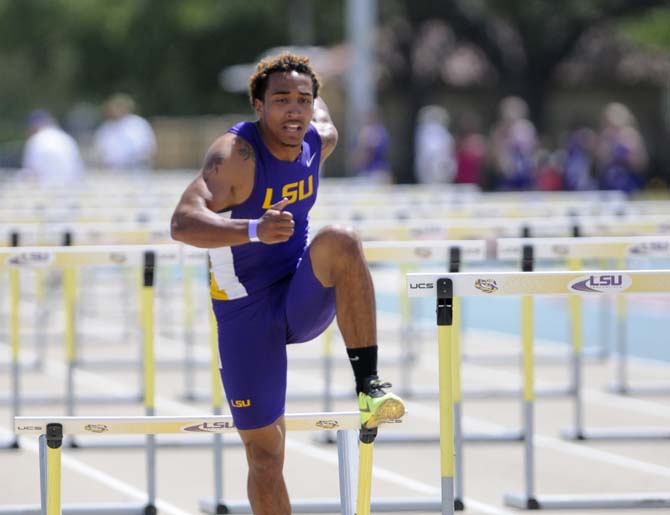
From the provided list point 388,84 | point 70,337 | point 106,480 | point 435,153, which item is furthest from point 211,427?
point 388,84

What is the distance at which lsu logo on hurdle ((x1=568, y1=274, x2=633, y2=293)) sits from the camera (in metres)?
5.88

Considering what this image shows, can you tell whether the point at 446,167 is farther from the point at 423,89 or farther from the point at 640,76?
the point at 640,76

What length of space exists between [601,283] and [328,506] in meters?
2.59

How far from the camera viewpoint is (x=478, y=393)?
465 inches

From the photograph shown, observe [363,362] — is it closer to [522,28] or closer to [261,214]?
[261,214]

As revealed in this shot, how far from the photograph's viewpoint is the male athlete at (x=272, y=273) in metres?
5.63

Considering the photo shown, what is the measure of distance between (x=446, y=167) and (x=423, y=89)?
613 inches

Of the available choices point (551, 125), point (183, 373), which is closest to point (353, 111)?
point (551, 125)

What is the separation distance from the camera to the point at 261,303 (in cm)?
597

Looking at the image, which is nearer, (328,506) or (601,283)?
(601,283)

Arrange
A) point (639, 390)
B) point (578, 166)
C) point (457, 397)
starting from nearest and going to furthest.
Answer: point (457, 397)
point (639, 390)
point (578, 166)

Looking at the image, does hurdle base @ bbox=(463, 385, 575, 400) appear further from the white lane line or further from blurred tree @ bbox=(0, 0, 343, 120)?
blurred tree @ bbox=(0, 0, 343, 120)

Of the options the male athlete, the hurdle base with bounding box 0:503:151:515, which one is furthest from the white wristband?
the hurdle base with bounding box 0:503:151:515

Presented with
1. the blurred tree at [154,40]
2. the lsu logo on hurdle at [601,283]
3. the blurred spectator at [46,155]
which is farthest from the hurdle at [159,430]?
the blurred tree at [154,40]
